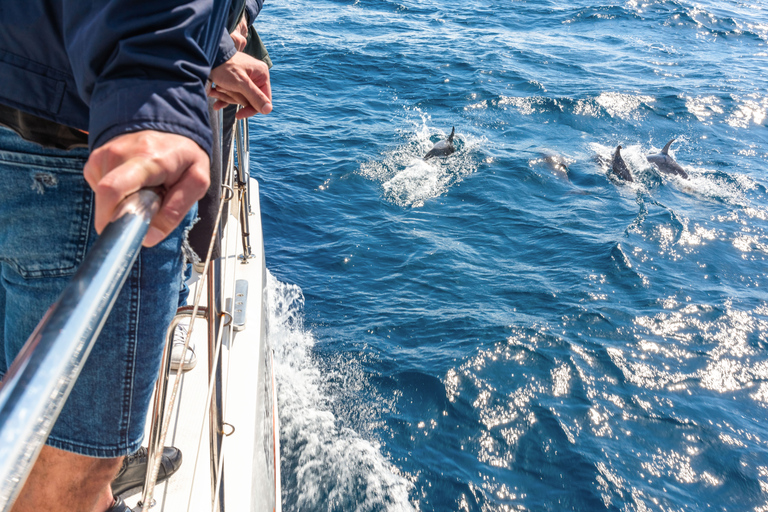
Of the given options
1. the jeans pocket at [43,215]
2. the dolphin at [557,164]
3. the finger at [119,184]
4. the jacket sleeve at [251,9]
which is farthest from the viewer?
the dolphin at [557,164]

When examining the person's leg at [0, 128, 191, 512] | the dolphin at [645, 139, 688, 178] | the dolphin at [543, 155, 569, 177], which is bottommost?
the dolphin at [645, 139, 688, 178]

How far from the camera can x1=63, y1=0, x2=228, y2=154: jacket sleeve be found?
0.94 meters

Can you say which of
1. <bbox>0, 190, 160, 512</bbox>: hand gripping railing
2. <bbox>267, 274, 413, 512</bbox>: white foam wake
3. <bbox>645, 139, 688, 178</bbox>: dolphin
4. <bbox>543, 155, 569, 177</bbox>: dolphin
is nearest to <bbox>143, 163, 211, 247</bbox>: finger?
<bbox>0, 190, 160, 512</bbox>: hand gripping railing

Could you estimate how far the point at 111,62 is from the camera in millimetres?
975

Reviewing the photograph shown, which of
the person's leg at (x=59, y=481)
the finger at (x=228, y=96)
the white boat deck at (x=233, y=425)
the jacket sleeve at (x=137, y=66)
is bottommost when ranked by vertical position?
the white boat deck at (x=233, y=425)

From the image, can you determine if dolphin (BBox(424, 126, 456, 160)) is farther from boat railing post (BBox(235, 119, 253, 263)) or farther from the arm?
the arm

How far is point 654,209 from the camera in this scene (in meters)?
8.83

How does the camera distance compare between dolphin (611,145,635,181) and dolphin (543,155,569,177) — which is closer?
dolphin (611,145,635,181)

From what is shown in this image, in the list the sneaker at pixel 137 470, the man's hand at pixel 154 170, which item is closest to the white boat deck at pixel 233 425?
the sneaker at pixel 137 470

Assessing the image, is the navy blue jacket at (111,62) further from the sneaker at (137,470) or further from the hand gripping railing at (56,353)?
the sneaker at (137,470)

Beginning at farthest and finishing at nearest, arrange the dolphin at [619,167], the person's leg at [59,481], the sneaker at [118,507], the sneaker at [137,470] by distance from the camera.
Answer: the dolphin at [619,167]
the sneaker at [137,470]
the sneaker at [118,507]
the person's leg at [59,481]

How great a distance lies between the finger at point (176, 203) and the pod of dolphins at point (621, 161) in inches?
360

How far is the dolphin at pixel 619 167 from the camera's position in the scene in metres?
9.80

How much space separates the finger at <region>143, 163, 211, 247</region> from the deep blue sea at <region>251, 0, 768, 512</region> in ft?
11.8
